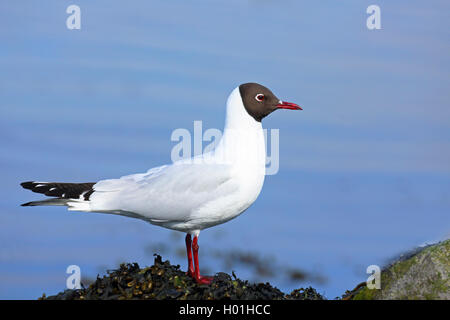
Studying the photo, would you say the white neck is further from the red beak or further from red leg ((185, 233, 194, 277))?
red leg ((185, 233, 194, 277))

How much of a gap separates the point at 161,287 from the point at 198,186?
4.60ft

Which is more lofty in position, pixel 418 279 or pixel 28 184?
pixel 28 184

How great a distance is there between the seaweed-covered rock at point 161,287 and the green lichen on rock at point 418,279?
1.31 m

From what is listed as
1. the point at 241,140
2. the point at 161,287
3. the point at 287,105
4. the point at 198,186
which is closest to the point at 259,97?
the point at 287,105

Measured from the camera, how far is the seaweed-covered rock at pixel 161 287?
6.61m

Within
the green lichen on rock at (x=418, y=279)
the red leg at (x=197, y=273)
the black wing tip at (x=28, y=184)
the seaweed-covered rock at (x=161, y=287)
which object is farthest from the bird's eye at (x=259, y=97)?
the black wing tip at (x=28, y=184)

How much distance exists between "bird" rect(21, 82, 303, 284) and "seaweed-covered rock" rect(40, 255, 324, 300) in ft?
0.89

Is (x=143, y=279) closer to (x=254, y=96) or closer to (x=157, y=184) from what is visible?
(x=157, y=184)

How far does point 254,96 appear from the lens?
755 cm

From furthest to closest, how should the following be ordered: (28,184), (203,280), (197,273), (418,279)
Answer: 1. (28,184)
2. (197,273)
3. (203,280)
4. (418,279)

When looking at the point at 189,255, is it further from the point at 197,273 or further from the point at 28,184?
the point at 28,184

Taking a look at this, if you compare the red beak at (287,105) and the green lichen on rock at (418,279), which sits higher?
the red beak at (287,105)

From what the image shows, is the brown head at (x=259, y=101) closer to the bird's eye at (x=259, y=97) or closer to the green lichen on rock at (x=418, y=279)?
the bird's eye at (x=259, y=97)

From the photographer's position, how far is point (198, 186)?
23.7 ft
